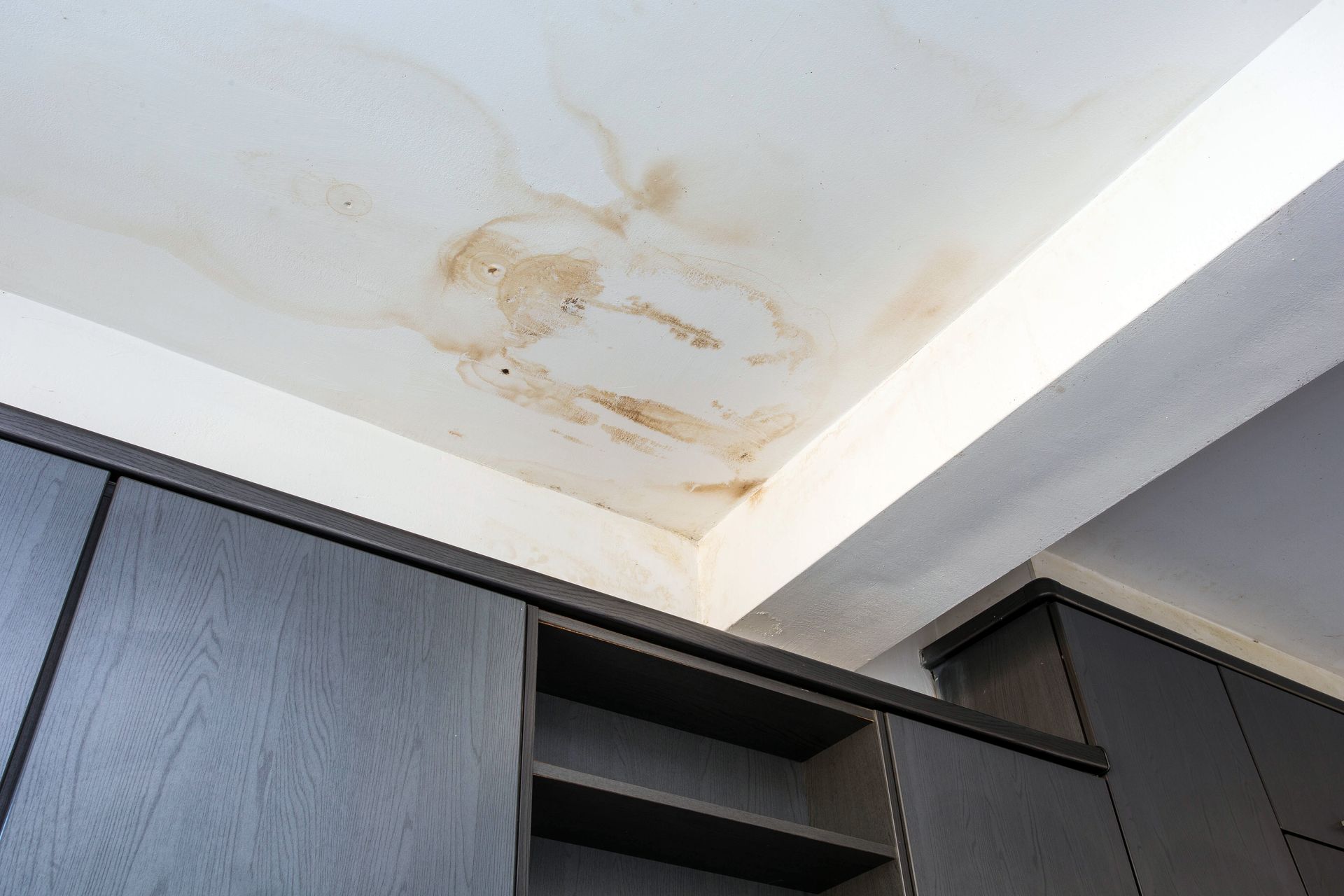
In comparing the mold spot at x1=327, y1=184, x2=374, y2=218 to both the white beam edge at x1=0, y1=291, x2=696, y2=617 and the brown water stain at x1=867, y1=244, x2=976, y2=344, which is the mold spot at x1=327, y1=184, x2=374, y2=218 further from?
the brown water stain at x1=867, y1=244, x2=976, y2=344

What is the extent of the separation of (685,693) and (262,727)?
0.76 meters

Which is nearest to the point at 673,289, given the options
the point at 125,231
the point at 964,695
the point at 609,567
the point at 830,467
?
the point at 830,467

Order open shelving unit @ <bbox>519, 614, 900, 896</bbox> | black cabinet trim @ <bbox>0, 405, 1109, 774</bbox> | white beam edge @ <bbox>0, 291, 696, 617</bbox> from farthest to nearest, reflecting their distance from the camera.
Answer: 1. white beam edge @ <bbox>0, 291, 696, 617</bbox>
2. open shelving unit @ <bbox>519, 614, 900, 896</bbox>
3. black cabinet trim @ <bbox>0, 405, 1109, 774</bbox>

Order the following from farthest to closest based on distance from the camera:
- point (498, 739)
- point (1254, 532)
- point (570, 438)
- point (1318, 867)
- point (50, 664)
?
point (1254, 532)
point (1318, 867)
point (570, 438)
point (498, 739)
point (50, 664)

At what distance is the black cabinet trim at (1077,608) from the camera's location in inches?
91.6

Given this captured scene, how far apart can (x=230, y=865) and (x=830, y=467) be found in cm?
129

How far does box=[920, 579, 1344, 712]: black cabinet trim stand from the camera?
2.33 meters

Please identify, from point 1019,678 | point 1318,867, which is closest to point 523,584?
point 1019,678

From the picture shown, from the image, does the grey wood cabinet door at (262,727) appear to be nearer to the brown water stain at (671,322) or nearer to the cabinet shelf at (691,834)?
the cabinet shelf at (691,834)

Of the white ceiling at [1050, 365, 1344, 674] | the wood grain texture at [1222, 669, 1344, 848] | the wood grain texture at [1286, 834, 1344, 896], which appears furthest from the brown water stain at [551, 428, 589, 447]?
the wood grain texture at [1286, 834, 1344, 896]

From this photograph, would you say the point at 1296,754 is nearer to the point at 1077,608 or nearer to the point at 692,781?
the point at 1077,608

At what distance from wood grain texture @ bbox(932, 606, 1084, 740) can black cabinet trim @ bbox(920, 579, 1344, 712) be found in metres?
0.03

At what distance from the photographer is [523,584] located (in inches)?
62.8

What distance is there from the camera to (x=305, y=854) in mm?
1235
